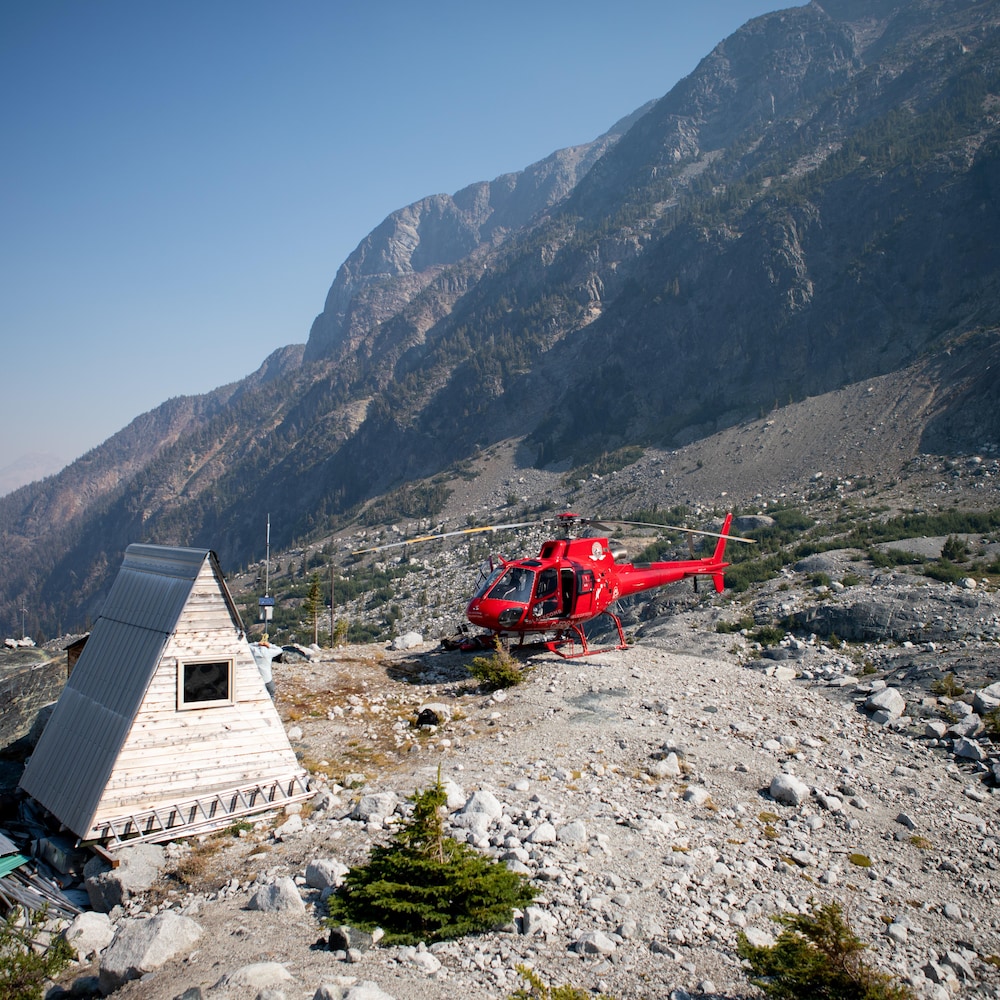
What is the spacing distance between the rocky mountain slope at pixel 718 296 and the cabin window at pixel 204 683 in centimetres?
5973

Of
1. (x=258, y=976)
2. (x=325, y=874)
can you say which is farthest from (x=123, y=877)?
(x=258, y=976)

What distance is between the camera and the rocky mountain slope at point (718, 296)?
81.2m

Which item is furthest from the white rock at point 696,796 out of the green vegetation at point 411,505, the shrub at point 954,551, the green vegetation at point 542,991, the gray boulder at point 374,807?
the green vegetation at point 411,505

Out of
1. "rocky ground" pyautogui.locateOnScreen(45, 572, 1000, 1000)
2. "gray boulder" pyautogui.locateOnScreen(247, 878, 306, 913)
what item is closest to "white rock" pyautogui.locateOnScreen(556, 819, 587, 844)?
"rocky ground" pyautogui.locateOnScreen(45, 572, 1000, 1000)

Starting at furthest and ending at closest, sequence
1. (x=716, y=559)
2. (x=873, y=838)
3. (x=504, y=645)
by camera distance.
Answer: (x=716, y=559) < (x=504, y=645) < (x=873, y=838)

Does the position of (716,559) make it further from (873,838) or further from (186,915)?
(186,915)

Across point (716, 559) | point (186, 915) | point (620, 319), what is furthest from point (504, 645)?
point (620, 319)

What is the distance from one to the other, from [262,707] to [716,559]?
1300 cm

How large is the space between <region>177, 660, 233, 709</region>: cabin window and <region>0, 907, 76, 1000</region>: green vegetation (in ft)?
9.77

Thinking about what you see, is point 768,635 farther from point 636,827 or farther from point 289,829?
point 289,829

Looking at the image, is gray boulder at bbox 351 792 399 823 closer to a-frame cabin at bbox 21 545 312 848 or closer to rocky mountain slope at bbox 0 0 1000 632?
a-frame cabin at bbox 21 545 312 848

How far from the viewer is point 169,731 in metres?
8.67

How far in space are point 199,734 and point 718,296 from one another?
106m

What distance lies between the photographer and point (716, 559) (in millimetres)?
18625
